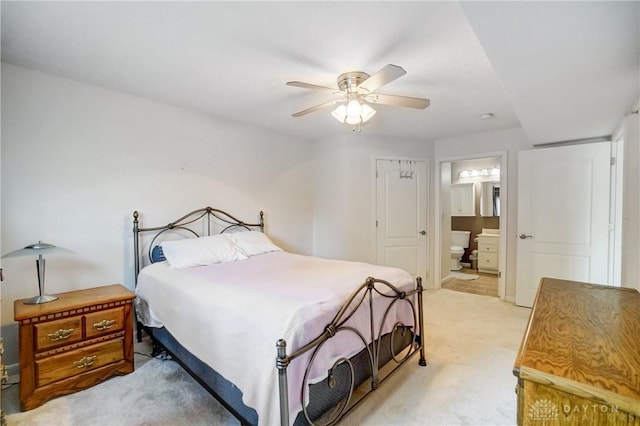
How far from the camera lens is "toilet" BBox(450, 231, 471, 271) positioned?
20.2 ft

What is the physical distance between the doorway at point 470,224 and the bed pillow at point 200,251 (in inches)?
130

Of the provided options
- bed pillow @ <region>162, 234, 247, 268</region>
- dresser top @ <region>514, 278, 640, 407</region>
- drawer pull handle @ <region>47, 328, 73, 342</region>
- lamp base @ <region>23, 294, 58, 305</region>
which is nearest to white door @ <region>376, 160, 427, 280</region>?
bed pillow @ <region>162, 234, 247, 268</region>

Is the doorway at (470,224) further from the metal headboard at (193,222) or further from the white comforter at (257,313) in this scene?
the metal headboard at (193,222)

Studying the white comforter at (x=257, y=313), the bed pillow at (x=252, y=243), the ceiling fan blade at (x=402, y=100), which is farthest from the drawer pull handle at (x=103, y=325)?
the ceiling fan blade at (x=402, y=100)

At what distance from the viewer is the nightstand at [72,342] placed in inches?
74.9

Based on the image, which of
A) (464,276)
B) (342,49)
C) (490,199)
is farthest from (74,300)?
(490,199)

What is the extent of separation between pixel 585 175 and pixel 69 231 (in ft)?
17.5

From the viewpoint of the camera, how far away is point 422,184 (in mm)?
4621

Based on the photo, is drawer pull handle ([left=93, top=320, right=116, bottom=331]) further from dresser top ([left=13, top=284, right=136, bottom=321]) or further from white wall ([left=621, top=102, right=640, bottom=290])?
white wall ([left=621, top=102, right=640, bottom=290])

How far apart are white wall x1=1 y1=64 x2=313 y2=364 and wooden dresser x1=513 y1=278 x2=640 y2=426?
313cm

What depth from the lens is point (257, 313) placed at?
1.57 metres

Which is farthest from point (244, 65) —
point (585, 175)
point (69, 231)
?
point (585, 175)

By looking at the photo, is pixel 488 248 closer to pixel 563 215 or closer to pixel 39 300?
pixel 563 215

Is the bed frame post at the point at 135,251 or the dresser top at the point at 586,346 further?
the bed frame post at the point at 135,251
